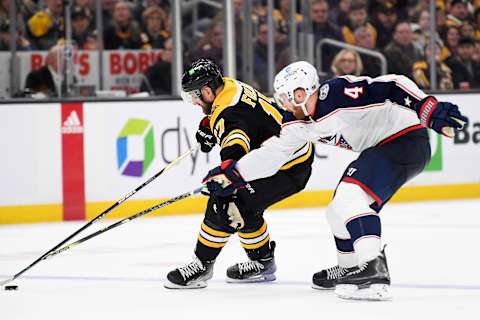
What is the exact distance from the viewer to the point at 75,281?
4.88 m

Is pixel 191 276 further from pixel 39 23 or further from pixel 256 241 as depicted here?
pixel 39 23

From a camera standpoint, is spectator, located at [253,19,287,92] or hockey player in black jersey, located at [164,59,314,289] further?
spectator, located at [253,19,287,92]

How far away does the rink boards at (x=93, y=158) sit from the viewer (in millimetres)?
7463

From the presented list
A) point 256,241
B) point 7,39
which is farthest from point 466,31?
point 256,241

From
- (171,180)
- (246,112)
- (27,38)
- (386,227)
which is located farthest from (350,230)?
(27,38)

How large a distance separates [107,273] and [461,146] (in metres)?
4.27

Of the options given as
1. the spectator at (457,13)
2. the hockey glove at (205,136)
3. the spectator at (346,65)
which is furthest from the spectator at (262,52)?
the hockey glove at (205,136)

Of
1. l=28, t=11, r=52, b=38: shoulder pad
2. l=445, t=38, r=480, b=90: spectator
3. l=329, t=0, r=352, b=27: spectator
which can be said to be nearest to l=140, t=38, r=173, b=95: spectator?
l=28, t=11, r=52, b=38: shoulder pad

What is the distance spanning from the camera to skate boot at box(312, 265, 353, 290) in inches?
174

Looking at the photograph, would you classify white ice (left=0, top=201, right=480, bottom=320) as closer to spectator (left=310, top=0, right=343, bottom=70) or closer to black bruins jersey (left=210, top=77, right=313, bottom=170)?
black bruins jersey (left=210, top=77, right=313, bottom=170)

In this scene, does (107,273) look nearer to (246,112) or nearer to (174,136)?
(246,112)

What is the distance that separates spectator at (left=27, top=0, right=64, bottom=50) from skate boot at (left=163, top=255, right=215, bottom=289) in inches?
153

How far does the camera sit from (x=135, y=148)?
7.74 m

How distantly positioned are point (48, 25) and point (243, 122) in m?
4.05
